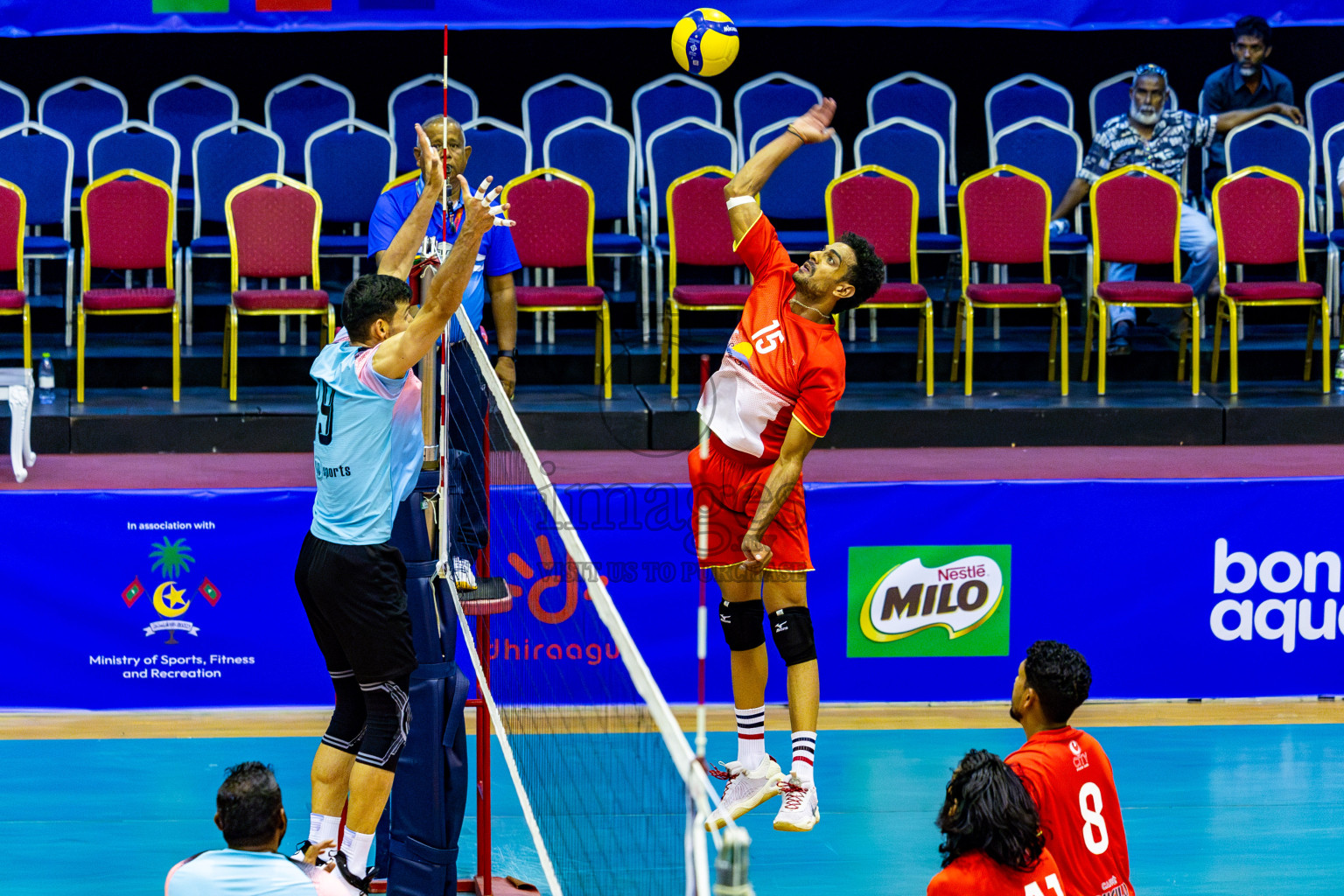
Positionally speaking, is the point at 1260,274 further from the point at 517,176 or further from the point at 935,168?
the point at 517,176

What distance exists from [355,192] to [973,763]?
9.53 m

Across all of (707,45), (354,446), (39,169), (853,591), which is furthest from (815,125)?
(39,169)

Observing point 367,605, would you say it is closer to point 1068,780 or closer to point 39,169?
point 1068,780

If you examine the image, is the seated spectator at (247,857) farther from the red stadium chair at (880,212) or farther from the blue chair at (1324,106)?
the blue chair at (1324,106)

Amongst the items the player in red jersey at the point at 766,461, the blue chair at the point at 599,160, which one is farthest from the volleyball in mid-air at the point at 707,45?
the blue chair at the point at 599,160

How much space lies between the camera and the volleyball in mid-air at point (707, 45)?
24.0 feet

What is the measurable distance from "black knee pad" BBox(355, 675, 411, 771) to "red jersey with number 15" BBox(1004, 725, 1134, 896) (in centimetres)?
218

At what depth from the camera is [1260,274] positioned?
13.3 metres

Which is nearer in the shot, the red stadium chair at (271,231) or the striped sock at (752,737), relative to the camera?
the striped sock at (752,737)

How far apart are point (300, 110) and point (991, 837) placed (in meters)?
10.8

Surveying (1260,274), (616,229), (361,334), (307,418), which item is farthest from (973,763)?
(1260,274)

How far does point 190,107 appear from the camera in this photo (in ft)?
43.8

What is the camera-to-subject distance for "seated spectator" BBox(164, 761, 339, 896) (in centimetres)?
425

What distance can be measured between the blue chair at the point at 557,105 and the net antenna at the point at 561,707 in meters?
5.89
